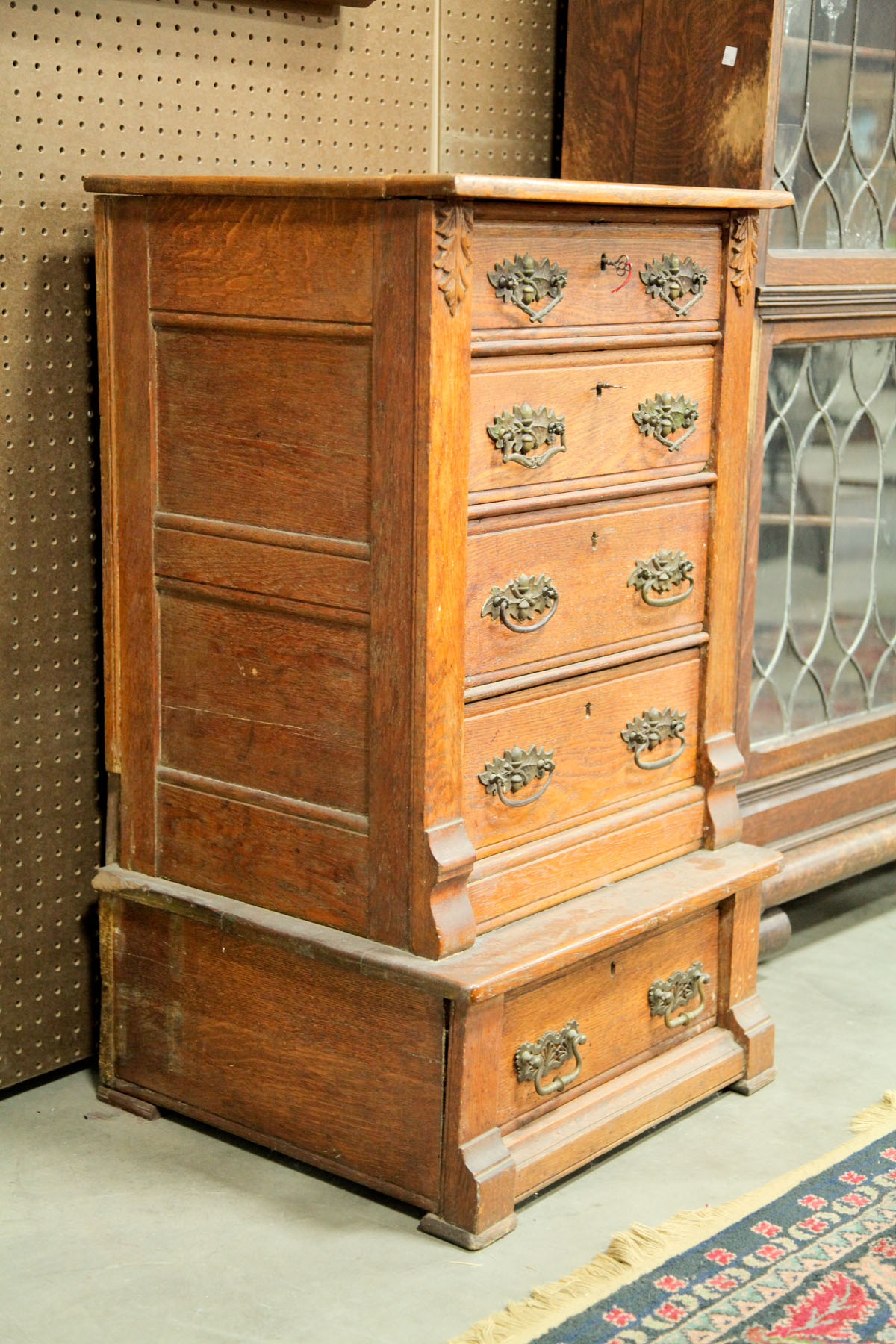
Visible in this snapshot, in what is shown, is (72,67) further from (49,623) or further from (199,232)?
(49,623)

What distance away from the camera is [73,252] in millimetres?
2469

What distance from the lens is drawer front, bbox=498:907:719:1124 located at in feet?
7.57

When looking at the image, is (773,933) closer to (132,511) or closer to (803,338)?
(803,338)

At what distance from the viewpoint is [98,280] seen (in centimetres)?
238

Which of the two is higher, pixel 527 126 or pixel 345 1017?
pixel 527 126

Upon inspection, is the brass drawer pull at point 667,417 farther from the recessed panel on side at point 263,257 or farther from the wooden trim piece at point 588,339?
the recessed panel on side at point 263,257

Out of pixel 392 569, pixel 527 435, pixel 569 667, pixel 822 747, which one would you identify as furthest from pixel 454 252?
pixel 822 747

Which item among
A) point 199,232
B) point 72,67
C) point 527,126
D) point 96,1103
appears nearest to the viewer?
point 199,232

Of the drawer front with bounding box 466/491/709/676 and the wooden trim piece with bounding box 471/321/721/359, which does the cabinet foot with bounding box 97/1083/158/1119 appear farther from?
the wooden trim piece with bounding box 471/321/721/359

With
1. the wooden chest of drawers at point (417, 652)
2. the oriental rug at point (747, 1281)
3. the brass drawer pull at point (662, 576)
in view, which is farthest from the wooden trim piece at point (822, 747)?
the oriental rug at point (747, 1281)

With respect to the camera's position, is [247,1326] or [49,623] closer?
[247,1326]

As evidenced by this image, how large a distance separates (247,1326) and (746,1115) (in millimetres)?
952

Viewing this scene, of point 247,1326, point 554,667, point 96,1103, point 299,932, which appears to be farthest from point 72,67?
point 247,1326

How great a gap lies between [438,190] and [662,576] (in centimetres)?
75
